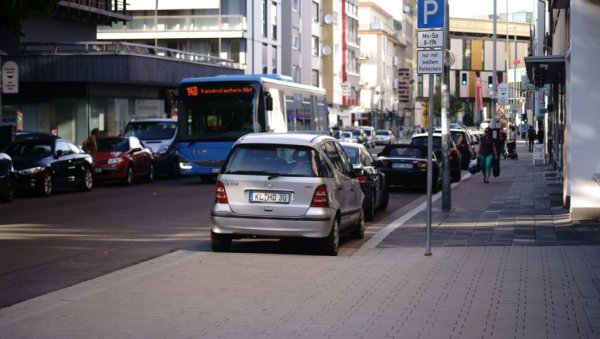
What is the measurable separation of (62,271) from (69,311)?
3356 millimetres

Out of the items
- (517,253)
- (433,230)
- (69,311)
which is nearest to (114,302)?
(69,311)

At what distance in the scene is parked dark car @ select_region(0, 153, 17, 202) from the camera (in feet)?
81.0

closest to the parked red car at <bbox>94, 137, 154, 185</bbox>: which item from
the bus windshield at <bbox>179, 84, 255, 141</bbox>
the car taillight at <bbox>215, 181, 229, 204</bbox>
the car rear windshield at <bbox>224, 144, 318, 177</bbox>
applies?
the bus windshield at <bbox>179, 84, 255, 141</bbox>

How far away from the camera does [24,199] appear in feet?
88.0

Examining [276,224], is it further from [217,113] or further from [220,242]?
[217,113]

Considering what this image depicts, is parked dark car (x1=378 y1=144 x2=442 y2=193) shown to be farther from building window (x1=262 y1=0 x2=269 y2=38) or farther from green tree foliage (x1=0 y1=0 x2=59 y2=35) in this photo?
building window (x1=262 y1=0 x2=269 y2=38)

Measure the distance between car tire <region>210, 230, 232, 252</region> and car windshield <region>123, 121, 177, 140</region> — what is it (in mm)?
25087

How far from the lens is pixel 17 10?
2344 cm

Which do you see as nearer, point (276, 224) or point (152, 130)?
point (276, 224)

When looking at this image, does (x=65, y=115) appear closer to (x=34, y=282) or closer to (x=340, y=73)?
(x=34, y=282)

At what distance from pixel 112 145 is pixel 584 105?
18.6 metres

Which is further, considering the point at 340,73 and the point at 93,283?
the point at 340,73

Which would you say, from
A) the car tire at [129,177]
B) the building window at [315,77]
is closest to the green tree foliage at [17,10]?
the car tire at [129,177]

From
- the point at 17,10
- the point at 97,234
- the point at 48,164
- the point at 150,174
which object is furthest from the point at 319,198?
the point at 150,174
